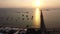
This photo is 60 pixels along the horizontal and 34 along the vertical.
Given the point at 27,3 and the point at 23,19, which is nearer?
the point at 23,19

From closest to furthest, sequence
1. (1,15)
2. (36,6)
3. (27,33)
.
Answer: (27,33) → (1,15) → (36,6)

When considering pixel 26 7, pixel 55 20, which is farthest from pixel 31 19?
pixel 26 7

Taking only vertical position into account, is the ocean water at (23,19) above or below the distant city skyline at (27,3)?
below

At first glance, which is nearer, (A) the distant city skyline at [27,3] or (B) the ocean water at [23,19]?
(B) the ocean water at [23,19]

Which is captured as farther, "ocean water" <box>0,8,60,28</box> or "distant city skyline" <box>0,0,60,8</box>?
"distant city skyline" <box>0,0,60,8</box>

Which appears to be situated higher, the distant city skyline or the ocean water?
the distant city skyline

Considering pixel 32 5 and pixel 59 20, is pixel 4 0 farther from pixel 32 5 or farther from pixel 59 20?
pixel 59 20

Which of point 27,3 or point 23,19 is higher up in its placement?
point 27,3

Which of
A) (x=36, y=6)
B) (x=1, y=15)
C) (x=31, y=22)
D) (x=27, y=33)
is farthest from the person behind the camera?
(x=36, y=6)

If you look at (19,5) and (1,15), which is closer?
(1,15)

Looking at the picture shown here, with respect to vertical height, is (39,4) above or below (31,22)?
above
